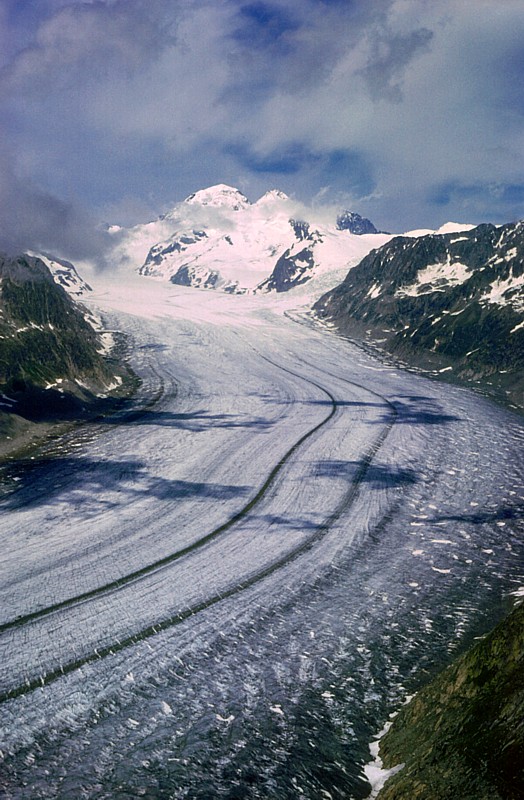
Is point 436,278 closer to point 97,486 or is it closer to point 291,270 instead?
point 97,486

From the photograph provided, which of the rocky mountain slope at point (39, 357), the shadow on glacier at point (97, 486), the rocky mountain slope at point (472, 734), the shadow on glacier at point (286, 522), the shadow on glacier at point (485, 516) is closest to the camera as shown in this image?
A: the rocky mountain slope at point (472, 734)

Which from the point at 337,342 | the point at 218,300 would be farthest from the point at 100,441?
the point at 218,300

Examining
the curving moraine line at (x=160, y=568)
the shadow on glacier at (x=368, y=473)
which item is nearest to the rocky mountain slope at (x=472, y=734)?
the curving moraine line at (x=160, y=568)

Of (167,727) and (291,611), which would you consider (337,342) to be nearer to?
(291,611)

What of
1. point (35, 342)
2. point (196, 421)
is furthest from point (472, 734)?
point (35, 342)

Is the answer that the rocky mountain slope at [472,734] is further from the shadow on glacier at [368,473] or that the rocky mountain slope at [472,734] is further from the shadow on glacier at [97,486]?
the shadow on glacier at [368,473]

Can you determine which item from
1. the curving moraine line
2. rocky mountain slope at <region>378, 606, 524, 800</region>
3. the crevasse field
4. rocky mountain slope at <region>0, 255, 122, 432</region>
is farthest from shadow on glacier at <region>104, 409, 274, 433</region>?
rocky mountain slope at <region>378, 606, 524, 800</region>
